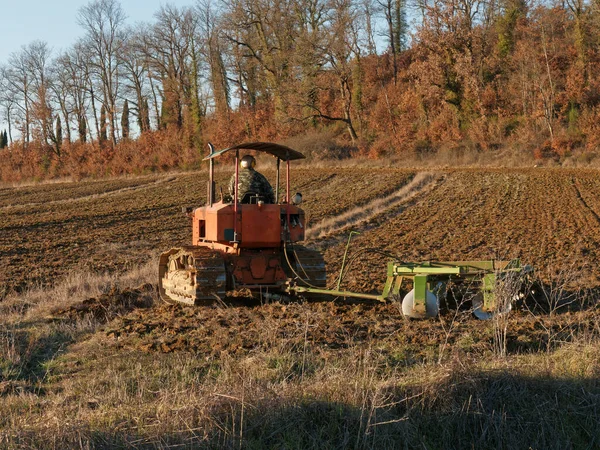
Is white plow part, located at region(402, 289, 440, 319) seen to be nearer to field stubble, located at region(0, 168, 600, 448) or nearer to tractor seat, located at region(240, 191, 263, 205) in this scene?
field stubble, located at region(0, 168, 600, 448)

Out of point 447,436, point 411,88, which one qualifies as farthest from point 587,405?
point 411,88

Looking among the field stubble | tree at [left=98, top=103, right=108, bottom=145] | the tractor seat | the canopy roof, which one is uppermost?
tree at [left=98, top=103, right=108, bottom=145]

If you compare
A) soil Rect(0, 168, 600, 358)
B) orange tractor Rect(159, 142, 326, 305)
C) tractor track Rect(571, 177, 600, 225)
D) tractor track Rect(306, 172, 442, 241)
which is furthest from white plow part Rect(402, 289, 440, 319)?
tractor track Rect(571, 177, 600, 225)

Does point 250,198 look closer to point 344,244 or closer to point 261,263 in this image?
point 261,263

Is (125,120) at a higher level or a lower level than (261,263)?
higher

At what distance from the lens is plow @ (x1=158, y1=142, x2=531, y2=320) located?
9.73 meters

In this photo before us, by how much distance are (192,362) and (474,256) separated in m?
9.48

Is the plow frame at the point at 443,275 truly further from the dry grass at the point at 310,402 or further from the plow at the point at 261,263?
the dry grass at the point at 310,402

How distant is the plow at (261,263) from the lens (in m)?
9.73

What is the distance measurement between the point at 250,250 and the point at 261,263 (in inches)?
12.2

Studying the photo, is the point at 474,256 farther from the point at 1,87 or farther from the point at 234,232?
the point at 1,87

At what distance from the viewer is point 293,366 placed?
6852 millimetres

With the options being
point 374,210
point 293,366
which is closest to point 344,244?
point 374,210

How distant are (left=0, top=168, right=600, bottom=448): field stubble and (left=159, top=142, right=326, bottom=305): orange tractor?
441 mm
